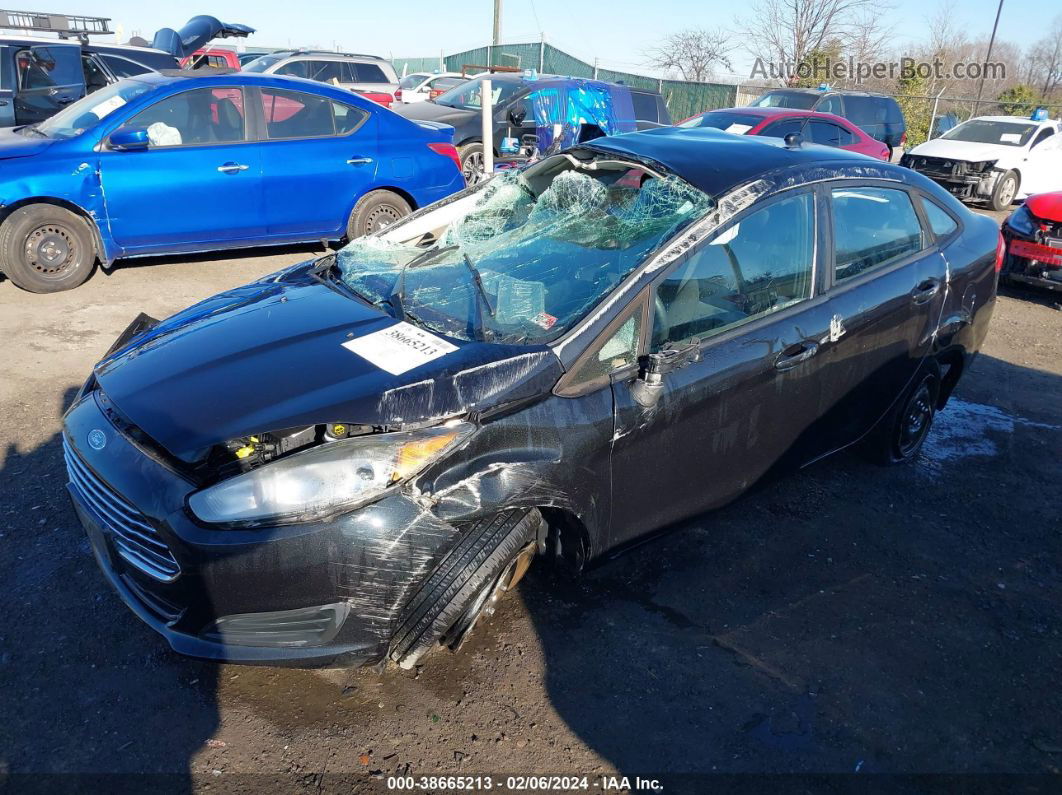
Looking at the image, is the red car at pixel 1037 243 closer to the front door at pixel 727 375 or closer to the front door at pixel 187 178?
the front door at pixel 727 375

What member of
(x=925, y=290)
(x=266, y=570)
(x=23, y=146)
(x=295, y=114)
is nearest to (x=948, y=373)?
(x=925, y=290)

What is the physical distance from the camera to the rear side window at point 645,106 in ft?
42.7

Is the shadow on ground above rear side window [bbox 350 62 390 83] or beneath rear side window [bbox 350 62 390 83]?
beneath

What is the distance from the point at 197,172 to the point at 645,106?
8.80m

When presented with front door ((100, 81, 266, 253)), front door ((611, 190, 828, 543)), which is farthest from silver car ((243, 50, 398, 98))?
front door ((611, 190, 828, 543))

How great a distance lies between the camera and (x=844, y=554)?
3500 millimetres

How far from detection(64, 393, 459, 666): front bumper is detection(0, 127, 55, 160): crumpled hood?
4923 mm

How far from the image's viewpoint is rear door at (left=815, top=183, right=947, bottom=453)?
338cm

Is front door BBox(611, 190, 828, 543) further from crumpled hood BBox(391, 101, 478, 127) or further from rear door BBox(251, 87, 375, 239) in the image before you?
crumpled hood BBox(391, 101, 478, 127)

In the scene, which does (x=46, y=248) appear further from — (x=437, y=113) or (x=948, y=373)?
(x=948, y=373)

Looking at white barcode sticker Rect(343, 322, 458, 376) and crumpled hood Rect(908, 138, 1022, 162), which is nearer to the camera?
white barcode sticker Rect(343, 322, 458, 376)

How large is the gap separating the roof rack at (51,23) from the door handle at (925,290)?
12.3 metres

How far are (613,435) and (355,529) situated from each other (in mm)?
922

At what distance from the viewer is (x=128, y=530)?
7.77ft
